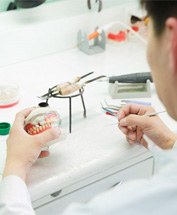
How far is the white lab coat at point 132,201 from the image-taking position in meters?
0.73

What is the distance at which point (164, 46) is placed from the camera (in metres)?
0.58

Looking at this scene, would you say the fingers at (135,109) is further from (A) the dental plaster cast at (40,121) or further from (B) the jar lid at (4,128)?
(B) the jar lid at (4,128)

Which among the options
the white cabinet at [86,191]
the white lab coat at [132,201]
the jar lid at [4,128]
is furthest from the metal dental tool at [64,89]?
the white lab coat at [132,201]

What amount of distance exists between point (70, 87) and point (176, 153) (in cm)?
39

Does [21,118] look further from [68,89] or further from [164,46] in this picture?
[164,46]

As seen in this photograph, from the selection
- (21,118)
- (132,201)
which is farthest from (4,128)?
(132,201)

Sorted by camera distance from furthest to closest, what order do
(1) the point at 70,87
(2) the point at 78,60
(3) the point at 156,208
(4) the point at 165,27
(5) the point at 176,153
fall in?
(2) the point at 78,60, (1) the point at 70,87, (5) the point at 176,153, (3) the point at 156,208, (4) the point at 165,27

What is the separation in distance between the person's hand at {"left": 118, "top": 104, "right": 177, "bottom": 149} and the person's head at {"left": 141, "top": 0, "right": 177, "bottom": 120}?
37cm

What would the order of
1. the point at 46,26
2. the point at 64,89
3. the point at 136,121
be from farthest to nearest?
1. the point at 46,26
2. the point at 64,89
3. the point at 136,121

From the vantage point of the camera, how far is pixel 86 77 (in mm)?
1363

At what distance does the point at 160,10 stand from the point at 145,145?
52cm

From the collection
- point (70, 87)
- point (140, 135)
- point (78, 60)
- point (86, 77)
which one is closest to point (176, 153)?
point (140, 135)

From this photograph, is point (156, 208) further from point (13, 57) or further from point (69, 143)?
point (13, 57)

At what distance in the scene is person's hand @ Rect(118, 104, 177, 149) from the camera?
1.01m
